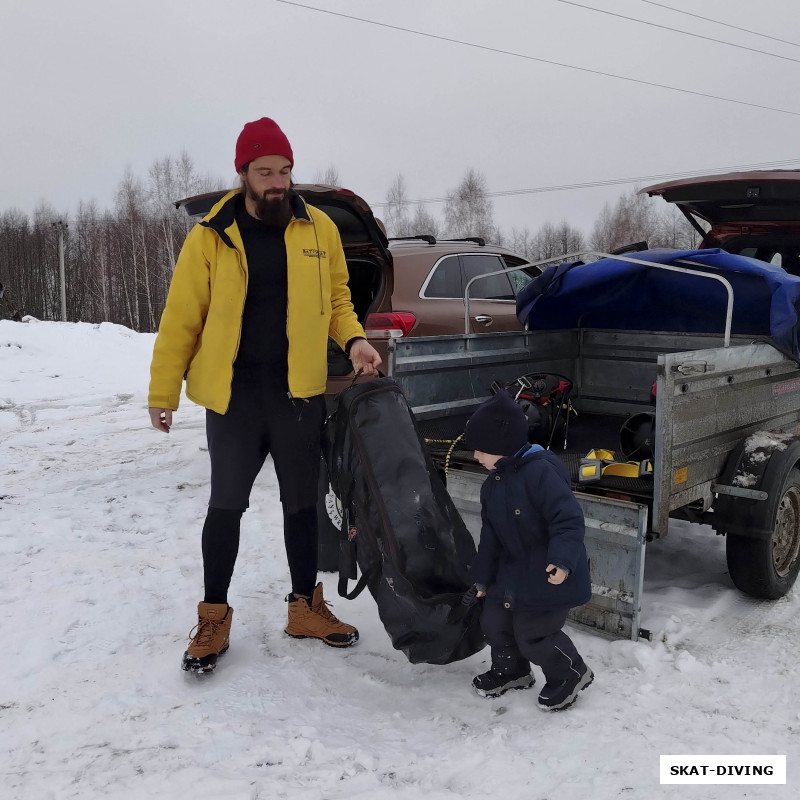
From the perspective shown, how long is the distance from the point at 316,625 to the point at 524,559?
1.11m

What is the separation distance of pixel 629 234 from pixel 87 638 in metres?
54.2

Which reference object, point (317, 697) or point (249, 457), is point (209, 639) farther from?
point (249, 457)

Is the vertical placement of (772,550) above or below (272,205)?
below

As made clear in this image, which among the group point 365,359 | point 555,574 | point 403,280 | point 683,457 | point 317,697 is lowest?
point 317,697

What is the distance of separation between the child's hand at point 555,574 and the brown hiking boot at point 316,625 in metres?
1.13

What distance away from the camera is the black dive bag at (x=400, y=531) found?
2.77 m

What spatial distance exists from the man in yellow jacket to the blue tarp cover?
214cm

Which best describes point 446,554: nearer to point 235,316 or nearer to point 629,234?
point 235,316

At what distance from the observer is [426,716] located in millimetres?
2627

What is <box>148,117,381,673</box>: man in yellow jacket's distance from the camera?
2.84 metres

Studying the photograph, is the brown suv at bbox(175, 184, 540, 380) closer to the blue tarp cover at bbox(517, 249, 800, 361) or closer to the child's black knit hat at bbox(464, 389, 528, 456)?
the blue tarp cover at bbox(517, 249, 800, 361)

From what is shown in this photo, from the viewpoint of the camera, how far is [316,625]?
3203 millimetres

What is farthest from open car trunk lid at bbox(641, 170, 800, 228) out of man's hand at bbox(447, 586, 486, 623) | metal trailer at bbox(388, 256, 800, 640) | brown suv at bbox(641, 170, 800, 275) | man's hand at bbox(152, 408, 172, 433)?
man's hand at bbox(152, 408, 172, 433)

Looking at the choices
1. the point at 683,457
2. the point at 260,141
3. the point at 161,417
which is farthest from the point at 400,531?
the point at 260,141
